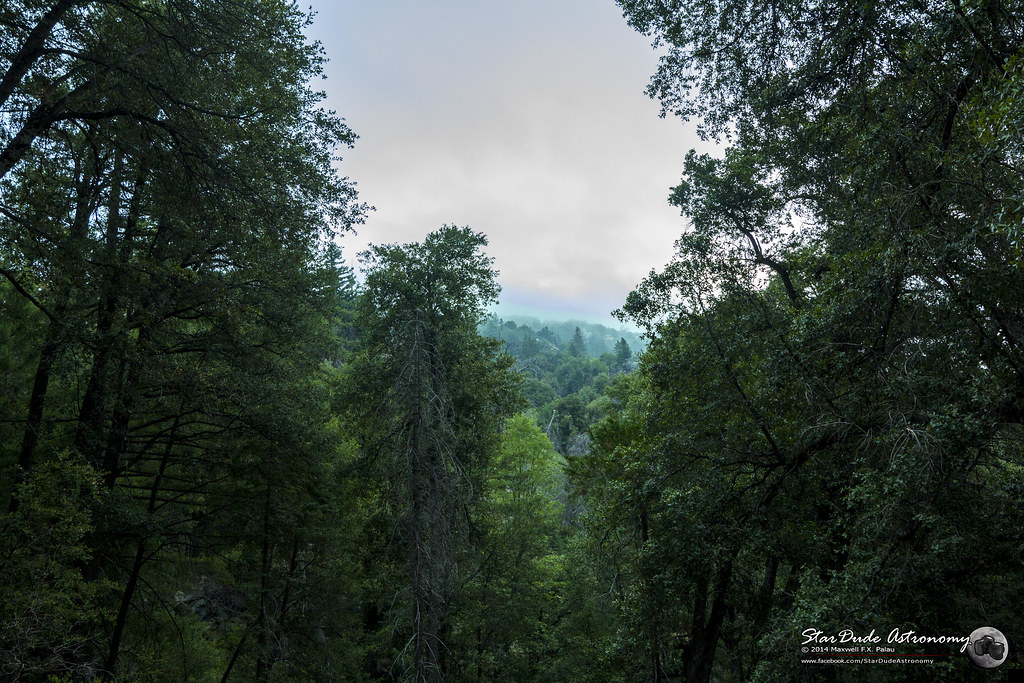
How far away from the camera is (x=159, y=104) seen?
851cm

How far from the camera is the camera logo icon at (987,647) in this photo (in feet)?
18.8

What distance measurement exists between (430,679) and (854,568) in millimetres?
8897

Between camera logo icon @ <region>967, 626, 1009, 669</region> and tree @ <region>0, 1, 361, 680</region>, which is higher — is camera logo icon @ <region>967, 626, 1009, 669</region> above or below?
below

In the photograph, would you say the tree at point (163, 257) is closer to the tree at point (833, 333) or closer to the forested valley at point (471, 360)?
the forested valley at point (471, 360)

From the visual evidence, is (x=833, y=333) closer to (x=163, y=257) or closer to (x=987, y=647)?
(x=987, y=647)

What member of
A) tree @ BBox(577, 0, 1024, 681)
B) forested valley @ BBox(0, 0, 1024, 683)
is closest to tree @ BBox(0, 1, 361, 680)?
forested valley @ BBox(0, 0, 1024, 683)

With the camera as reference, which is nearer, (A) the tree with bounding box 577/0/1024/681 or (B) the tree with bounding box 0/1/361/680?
(A) the tree with bounding box 577/0/1024/681

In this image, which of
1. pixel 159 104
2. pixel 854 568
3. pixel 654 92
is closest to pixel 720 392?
pixel 854 568

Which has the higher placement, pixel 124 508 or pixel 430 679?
pixel 124 508

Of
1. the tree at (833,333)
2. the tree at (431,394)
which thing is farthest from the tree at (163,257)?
the tree at (833,333)

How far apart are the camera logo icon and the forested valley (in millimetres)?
136

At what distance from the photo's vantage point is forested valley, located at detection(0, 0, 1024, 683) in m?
5.96

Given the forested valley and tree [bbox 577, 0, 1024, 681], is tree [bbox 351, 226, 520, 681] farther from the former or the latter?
tree [bbox 577, 0, 1024, 681]

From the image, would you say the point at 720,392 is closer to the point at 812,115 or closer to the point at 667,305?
the point at 667,305
